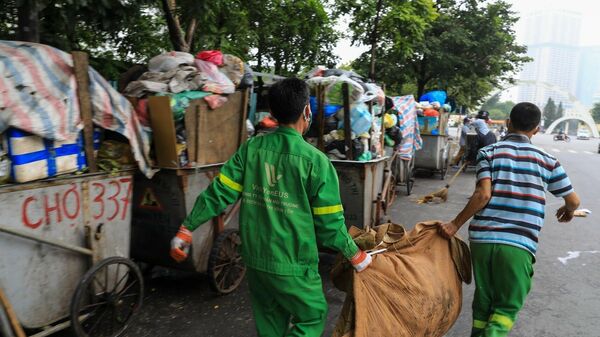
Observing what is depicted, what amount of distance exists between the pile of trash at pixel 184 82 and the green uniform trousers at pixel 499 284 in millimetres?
2365

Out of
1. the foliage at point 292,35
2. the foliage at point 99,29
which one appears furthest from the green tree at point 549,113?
the foliage at point 99,29

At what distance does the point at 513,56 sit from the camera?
64.2 feet

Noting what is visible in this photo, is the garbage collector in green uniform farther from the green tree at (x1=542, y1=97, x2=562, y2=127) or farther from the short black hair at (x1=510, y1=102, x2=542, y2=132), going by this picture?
the green tree at (x1=542, y1=97, x2=562, y2=127)

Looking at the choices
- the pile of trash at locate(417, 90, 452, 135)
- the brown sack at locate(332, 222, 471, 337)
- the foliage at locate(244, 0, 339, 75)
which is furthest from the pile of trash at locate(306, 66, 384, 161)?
the pile of trash at locate(417, 90, 452, 135)

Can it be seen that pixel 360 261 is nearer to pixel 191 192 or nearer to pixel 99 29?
pixel 191 192

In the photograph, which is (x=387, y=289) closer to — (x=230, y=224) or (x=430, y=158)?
(x=230, y=224)

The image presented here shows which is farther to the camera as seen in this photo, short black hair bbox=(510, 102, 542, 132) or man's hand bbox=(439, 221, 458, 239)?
man's hand bbox=(439, 221, 458, 239)

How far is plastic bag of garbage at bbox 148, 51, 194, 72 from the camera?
3715mm

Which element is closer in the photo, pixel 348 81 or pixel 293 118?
pixel 293 118

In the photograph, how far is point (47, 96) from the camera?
2.64 meters

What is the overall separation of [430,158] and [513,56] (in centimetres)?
1236

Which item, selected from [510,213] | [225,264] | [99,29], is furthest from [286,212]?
[99,29]

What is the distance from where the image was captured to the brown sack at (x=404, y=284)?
2.24 metres

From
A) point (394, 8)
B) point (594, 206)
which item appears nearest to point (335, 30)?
point (394, 8)
